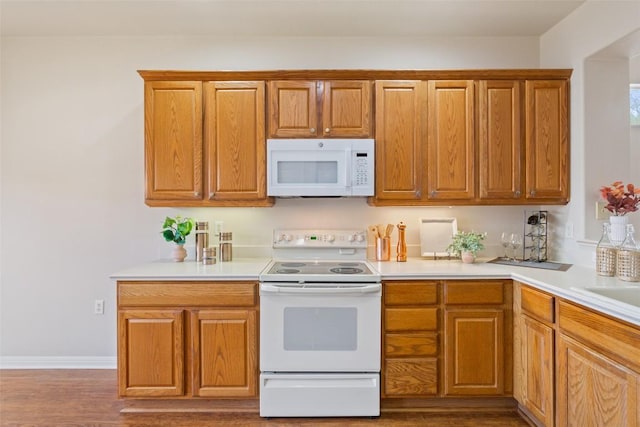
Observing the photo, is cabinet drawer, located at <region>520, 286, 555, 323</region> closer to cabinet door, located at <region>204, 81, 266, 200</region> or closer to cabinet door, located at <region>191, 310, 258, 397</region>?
cabinet door, located at <region>191, 310, 258, 397</region>

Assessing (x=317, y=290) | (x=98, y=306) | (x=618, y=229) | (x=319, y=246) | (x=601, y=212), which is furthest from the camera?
(x=98, y=306)

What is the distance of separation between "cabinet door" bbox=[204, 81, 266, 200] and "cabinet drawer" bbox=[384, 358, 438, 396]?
142cm

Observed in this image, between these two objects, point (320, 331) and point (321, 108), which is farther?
point (321, 108)

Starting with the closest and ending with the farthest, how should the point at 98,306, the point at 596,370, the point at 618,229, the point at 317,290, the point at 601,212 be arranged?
the point at 596,370, the point at 618,229, the point at 317,290, the point at 601,212, the point at 98,306

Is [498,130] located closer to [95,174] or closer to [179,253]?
[179,253]

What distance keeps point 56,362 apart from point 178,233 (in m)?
1.46

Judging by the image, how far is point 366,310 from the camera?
Answer: 2.32 metres

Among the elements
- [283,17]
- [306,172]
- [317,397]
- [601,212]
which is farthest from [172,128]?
[601,212]

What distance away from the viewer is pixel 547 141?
2645 millimetres

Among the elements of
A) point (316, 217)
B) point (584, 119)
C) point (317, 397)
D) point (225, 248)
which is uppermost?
point (584, 119)

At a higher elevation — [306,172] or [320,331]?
[306,172]

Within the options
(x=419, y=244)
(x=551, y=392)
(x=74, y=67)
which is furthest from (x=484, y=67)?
(x=74, y=67)

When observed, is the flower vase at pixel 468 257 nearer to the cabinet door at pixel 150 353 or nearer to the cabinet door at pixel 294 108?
the cabinet door at pixel 294 108

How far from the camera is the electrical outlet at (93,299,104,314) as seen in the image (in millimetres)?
3016
